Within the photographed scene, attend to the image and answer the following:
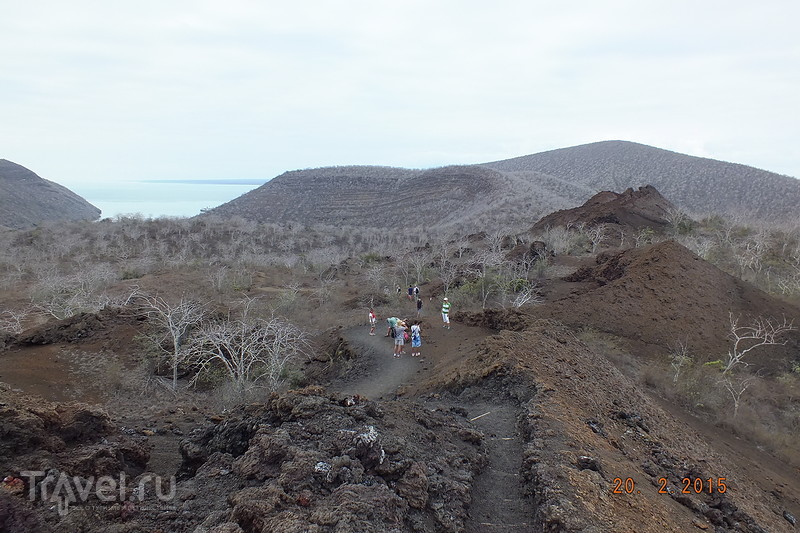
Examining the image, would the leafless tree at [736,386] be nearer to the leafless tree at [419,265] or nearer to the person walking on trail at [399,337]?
the person walking on trail at [399,337]

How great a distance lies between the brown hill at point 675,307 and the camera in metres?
12.7

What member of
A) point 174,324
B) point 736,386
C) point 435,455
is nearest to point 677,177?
point 736,386

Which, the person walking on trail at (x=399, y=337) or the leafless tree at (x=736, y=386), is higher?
the person walking on trail at (x=399, y=337)

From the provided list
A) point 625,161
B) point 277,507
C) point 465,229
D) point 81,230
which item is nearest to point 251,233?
point 81,230

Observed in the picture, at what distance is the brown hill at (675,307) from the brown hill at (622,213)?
15957mm

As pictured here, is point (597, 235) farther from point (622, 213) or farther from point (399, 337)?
point (399, 337)

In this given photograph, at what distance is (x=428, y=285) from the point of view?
23688 millimetres

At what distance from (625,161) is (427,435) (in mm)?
86777

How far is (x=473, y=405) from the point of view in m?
7.14

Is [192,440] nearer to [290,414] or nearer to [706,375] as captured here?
[290,414]

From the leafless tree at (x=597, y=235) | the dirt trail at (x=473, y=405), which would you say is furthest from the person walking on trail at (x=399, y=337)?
the leafless tree at (x=597, y=235)

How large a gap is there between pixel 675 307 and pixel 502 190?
49.1 metres

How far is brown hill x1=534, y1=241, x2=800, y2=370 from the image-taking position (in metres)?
12.7

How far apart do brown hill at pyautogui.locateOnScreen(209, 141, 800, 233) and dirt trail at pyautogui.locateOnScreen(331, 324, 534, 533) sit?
1386 inches
